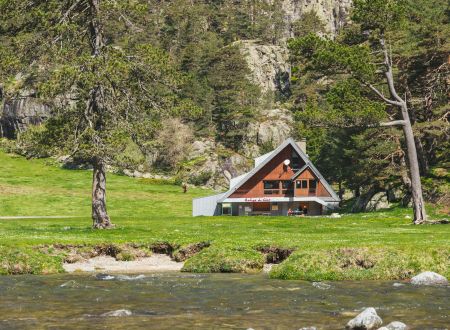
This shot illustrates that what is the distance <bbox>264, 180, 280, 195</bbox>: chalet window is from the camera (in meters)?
83.1

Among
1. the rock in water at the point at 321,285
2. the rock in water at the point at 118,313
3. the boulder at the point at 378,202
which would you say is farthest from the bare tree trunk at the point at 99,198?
the boulder at the point at 378,202

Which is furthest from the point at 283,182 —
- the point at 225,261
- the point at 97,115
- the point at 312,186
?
the point at 225,261

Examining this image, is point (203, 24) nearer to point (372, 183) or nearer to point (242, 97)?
point (242, 97)

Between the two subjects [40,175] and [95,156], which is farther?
[40,175]

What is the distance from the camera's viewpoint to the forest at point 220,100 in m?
38.1

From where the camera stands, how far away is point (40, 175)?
367ft

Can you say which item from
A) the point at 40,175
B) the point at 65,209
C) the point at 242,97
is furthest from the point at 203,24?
the point at 65,209

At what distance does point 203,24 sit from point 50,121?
157696 millimetres

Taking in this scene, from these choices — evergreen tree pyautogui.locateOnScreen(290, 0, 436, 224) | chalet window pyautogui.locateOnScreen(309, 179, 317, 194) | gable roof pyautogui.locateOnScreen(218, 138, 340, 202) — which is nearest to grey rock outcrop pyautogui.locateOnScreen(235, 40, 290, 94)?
chalet window pyautogui.locateOnScreen(309, 179, 317, 194)

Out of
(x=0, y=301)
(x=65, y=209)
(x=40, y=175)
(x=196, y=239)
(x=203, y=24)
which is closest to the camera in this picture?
(x=0, y=301)

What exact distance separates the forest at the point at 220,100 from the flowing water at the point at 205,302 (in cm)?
1569

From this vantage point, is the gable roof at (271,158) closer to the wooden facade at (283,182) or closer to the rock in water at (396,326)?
the wooden facade at (283,182)

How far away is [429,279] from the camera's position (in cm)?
2139

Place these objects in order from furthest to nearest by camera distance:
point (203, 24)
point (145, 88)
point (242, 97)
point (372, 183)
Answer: point (203, 24) → point (242, 97) → point (372, 183) → point (145, 88)
